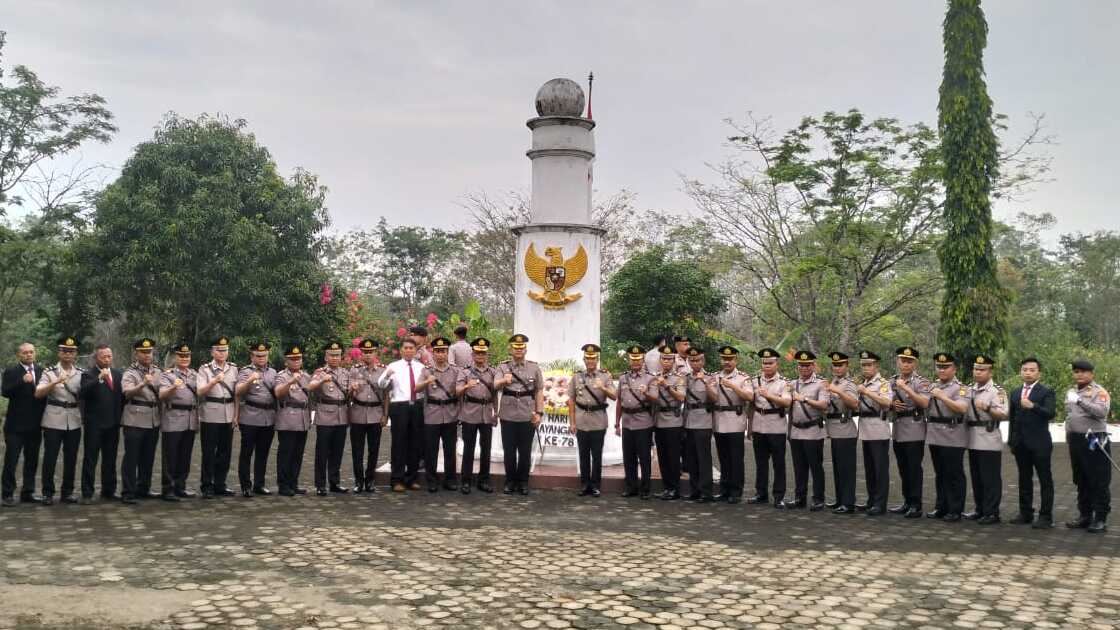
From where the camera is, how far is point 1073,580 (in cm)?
557

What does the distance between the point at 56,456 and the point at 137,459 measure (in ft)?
2.16

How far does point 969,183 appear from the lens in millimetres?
17875

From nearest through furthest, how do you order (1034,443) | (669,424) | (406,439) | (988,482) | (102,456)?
(1034,443) → (988,482) → (102,456) → (669,424) → (406,439)

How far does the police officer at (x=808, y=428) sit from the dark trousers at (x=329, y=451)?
441 centimetres

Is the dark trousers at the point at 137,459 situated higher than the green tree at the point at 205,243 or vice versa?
the green tree at the point at 205,243

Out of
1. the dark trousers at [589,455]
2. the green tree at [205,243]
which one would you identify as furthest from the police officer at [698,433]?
the green tree at [205,243]

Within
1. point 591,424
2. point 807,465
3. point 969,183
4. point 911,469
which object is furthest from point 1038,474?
point 969,183

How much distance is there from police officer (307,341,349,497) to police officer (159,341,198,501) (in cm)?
110

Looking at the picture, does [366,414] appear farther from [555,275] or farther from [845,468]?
[845,468]

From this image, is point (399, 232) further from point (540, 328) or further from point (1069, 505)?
point (1069, 505)

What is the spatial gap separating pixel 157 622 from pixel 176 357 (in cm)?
446

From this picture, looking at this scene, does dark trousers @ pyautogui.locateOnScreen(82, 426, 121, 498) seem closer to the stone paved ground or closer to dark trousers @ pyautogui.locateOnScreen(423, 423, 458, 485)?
the stone paved ground

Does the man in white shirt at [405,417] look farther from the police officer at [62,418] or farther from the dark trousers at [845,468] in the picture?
the dark trousers at [845,468]

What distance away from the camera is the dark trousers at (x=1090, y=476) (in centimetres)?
738
